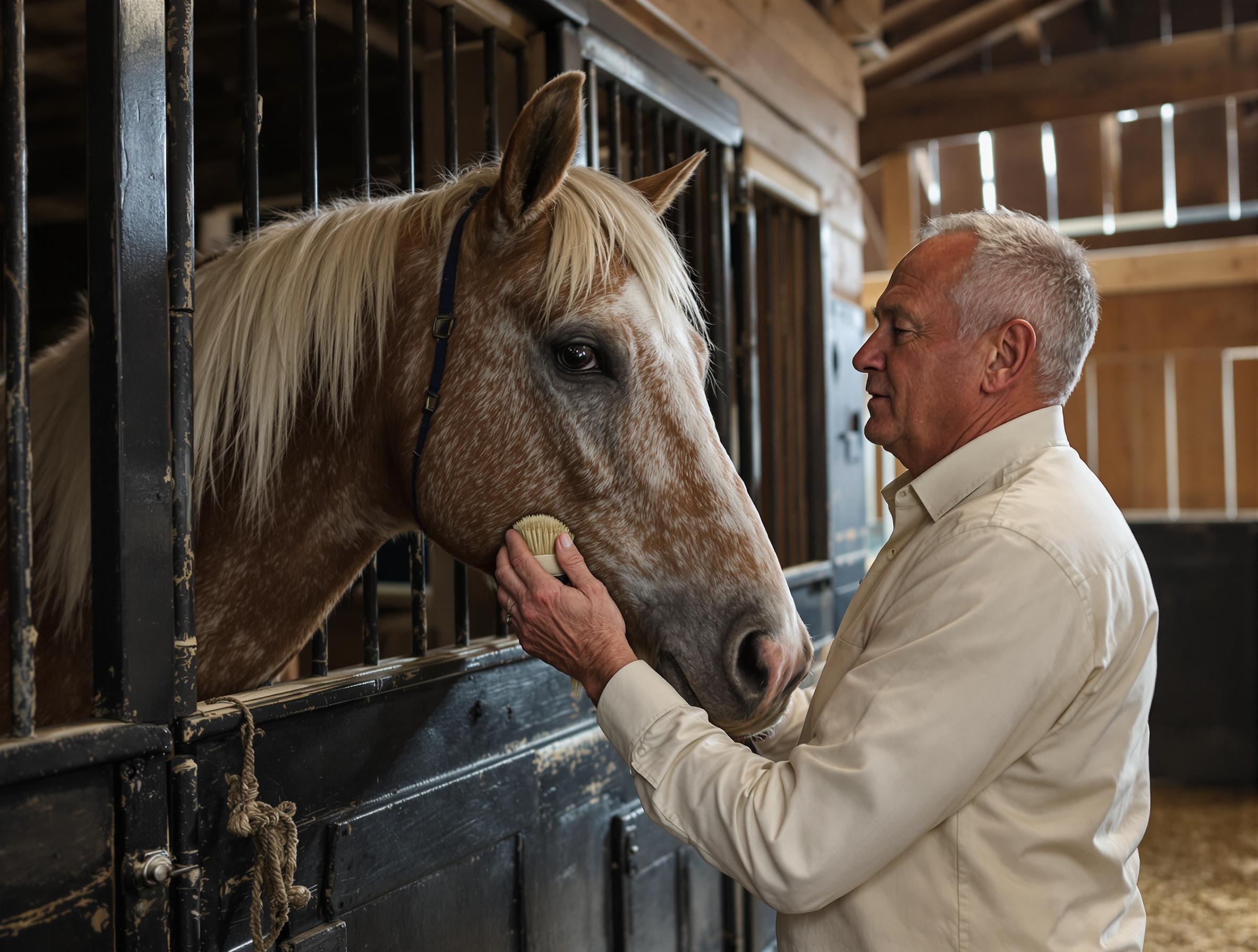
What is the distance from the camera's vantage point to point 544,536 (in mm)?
1154

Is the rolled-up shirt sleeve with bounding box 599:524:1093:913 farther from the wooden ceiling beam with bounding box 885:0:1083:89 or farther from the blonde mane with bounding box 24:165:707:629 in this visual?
the wooden ceiling beam with bounding box 885:0:1083:89

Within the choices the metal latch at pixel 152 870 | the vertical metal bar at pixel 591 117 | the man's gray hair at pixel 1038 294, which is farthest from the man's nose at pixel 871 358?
the metal latch at pixel 152 870

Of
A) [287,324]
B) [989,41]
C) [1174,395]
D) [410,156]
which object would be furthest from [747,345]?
[1174,395]

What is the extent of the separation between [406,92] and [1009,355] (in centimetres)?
94

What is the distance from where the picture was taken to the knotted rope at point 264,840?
1.05 meters

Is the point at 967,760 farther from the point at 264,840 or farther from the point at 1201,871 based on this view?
the point at 1201,871

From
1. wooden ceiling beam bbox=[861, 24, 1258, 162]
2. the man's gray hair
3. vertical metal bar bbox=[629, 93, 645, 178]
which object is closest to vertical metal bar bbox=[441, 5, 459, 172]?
vertical metal bar bbox=[629, 93, 645, 178]

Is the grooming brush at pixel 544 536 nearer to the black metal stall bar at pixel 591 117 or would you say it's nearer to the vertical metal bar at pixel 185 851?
the vertical metal bar at pixel 185 851

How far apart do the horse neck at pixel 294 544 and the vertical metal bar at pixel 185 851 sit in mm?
166

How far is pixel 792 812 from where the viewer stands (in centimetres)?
94

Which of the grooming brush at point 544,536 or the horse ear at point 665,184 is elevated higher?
the horse ear at point 665,184

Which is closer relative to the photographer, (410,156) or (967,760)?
(967,760)

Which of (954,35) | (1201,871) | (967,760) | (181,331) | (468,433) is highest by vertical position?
(954,35)

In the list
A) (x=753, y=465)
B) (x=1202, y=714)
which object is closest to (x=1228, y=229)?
(x=1202, y=714)
